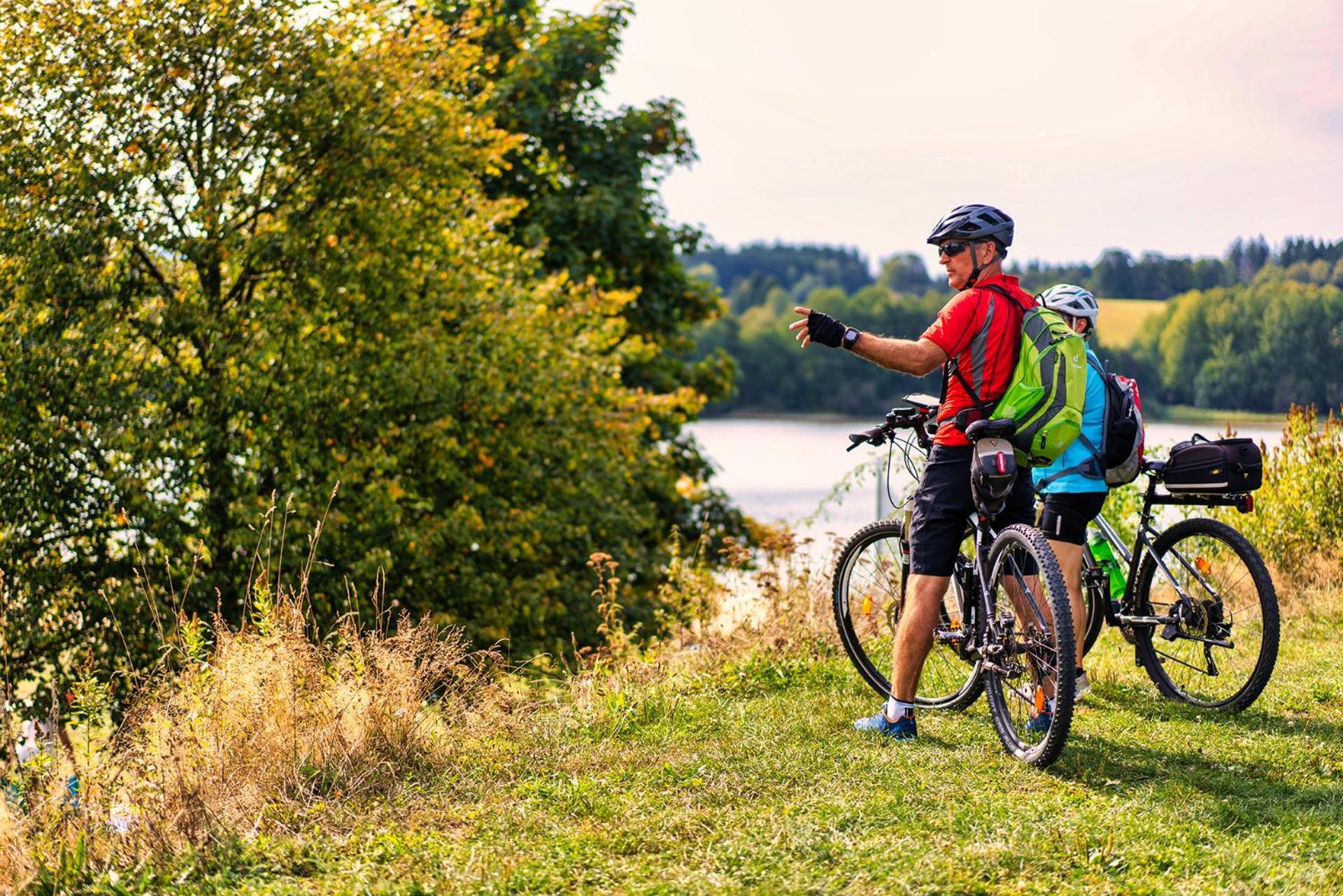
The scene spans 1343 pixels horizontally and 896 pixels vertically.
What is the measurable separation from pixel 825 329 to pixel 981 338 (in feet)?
2.04

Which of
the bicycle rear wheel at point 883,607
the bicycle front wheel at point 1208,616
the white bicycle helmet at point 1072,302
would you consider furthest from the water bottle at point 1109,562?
the white bicycle helmet at point 1072,302

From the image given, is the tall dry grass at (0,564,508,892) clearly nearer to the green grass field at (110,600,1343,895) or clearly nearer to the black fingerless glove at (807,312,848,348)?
the green grass field at (110,600,1343,895)

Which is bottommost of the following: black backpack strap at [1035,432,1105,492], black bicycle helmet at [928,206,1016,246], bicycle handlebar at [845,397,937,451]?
black backpack strap at [1035,432,1105,492]

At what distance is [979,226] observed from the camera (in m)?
4.67

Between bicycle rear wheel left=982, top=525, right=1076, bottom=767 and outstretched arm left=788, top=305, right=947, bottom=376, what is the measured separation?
697 millimetres

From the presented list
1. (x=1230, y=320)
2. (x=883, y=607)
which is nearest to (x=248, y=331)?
(x=883, y=607)

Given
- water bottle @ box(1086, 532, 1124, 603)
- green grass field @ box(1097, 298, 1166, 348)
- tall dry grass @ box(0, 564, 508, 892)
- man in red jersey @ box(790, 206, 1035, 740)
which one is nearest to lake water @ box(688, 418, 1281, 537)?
green grass field @ box(1097, 298, 1166, 348)

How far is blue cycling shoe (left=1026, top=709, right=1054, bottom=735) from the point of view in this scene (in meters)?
4.53

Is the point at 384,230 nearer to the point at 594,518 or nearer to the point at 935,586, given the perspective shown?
the point at 594,518

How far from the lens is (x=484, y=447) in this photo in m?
12.4

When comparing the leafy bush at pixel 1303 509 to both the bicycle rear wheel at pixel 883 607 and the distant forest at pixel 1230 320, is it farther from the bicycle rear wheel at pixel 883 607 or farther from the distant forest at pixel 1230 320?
the bicycle rear wheel at pixel 883 607

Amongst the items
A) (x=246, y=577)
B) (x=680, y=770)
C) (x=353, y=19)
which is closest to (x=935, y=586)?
(x=680, y=770)

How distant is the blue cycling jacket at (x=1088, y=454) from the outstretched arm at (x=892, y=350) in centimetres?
116

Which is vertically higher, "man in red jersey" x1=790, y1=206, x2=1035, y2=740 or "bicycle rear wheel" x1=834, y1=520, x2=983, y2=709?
"man in red jersey" x1=790, y1=206, x2=1035, y2=740
